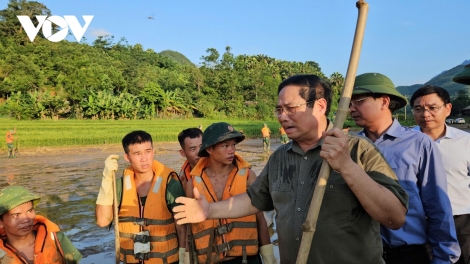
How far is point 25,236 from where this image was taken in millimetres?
2809

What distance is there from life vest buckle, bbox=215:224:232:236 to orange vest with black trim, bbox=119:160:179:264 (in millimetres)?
420

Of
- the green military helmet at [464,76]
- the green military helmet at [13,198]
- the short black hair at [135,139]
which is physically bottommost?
the green military helmet at [13,198]

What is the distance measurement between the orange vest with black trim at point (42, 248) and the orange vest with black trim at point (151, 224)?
1.60 ft

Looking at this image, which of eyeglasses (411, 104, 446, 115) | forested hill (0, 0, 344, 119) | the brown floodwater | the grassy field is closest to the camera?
eyeglasses (411, 104, 446, 115)

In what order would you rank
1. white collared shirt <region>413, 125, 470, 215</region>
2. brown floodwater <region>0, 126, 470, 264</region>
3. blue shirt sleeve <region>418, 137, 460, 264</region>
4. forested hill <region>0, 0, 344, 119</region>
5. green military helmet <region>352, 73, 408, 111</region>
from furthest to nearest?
Result: forested hill <region>0, 0, 344, 119</region>
brown floodwater <region>0, 126, 470, 264</region>
white collared shirt <region>413, 125, 470, 215</region>
green military helmet <region>352, 73, 408, 111</region>
blue shirt sleeve <region>418, 137, 460, 264</region>

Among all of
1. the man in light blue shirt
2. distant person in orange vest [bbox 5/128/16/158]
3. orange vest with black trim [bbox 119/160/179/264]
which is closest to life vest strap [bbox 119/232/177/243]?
orange vest with black trim [bbox 119/160/179/264]

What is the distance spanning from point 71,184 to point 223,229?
10923 millimetres

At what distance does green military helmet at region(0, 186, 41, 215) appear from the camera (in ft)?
8.83

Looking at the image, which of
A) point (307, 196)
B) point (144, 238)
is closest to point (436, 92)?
point (307, 196)

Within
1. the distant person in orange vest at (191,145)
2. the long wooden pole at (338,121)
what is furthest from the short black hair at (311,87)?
the distant person in orange vest at (191,145)

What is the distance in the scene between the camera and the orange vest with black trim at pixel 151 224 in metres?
3.01

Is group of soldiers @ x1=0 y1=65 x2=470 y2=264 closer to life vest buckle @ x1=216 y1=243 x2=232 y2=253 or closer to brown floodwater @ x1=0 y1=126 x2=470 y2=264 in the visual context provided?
life vest buckle @ x1=216 y1=243 x2=232 y2=253

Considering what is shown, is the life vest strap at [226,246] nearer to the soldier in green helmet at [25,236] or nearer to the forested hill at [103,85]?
the soldier in green helmet at [25,236]

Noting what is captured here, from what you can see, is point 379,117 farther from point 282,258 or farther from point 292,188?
point 282,258
